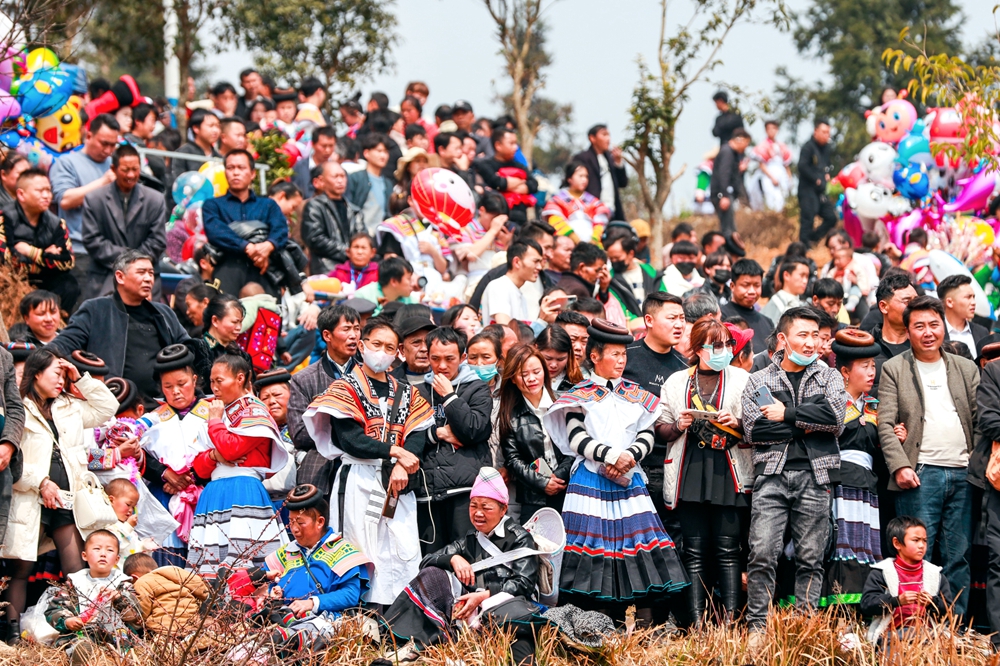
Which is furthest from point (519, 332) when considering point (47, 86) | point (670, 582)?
point (47, 86)

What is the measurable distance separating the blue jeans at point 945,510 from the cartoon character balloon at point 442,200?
477cm

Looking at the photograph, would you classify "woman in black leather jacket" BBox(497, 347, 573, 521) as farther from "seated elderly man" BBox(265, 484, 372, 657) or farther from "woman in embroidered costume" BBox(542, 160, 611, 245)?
"woman in embroidered costume" BBox(542, 160, 611, 245)

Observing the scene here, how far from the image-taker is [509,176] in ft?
41.4

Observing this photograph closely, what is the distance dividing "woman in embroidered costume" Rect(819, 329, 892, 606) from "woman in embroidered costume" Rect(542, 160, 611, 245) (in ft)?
16.0

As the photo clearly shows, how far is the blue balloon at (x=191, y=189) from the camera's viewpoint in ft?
35.4

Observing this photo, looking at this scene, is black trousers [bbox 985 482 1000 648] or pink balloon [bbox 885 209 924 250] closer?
black trousers [bbox 985 482 1000 648]

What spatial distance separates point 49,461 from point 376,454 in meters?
1.82

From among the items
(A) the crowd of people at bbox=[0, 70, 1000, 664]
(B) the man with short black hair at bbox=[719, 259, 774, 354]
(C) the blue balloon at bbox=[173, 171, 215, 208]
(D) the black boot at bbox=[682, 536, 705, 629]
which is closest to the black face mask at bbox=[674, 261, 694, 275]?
(B) the man with short black hair at bbox=[719, 259, 774, 354]

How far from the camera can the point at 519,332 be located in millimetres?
7977

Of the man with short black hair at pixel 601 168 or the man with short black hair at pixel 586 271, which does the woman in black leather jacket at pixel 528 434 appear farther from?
the man with short black hair at pixel 601 168

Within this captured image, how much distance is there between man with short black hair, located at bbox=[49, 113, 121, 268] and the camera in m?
9.45

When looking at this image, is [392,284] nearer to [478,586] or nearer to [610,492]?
[610,492]

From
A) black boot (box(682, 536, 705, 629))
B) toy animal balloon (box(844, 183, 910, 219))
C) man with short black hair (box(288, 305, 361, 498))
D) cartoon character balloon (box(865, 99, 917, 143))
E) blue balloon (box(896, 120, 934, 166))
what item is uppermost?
cartoon character balloon (box(865, 99, 917, 143))

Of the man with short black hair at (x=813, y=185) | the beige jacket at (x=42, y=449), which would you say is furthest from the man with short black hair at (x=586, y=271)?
the man with short black hair at (x=813, y=185)
